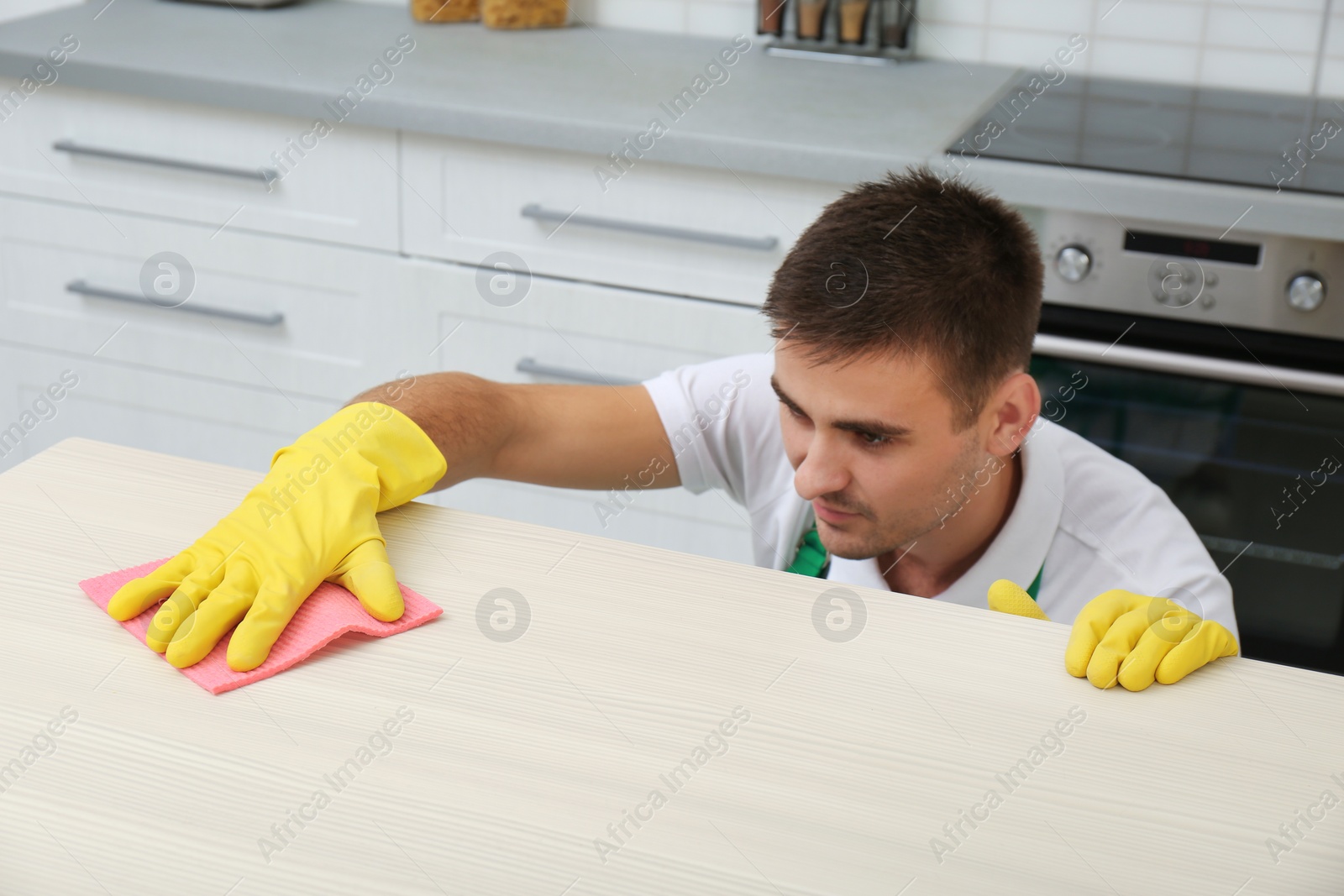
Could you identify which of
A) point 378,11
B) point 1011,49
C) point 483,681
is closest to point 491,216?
point 378,11

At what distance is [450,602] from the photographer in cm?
80

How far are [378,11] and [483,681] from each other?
1.89 meters

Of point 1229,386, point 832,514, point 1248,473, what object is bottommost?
point 1248,473

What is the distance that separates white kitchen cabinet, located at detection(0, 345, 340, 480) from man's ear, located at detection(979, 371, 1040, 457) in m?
1.17

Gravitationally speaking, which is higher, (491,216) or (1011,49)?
(1011,49)

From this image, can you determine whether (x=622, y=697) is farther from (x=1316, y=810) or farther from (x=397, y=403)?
(x=397, y=403)

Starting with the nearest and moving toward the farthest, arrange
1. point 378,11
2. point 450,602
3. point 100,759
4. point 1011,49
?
point 100,759
point 450,602
point 1011,49
point 378,11

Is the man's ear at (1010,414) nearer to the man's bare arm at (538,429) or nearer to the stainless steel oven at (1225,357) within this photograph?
the man's bare arm at (538,429)

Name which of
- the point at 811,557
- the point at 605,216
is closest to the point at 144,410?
the point at 605,216

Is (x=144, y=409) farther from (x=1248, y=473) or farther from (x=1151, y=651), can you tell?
(x=1151, y=651)

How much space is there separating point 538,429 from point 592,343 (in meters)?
0.55

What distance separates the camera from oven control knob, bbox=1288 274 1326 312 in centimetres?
151

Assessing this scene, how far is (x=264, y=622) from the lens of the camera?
76cm

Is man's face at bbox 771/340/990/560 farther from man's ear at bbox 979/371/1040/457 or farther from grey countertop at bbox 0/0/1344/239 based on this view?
grey countertop at bbox 0/0/1344/239
